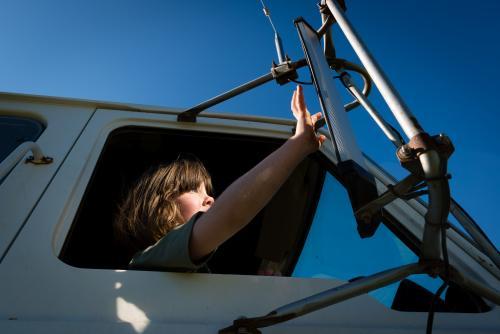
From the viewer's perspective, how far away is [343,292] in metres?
0.57

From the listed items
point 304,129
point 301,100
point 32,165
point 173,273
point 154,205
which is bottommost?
point 173,273

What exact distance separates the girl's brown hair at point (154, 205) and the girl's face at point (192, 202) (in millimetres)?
19

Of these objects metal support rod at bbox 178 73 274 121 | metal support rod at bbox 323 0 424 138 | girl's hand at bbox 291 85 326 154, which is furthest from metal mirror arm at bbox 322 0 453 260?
metal support rod at bbox 178 73 274 121

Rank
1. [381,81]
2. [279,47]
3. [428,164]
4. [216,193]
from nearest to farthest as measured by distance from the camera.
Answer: [428,164]
[381,81]
[279,47]
[216,193]

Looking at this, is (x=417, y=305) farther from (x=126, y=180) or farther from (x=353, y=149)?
(x=126, y=180)

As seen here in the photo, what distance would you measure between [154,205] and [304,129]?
2.36 feet

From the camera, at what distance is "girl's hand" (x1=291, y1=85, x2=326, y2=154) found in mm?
865

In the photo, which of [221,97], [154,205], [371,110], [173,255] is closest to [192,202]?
[154,205]

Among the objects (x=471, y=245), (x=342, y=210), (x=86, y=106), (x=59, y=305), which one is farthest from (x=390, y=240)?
(x=86, y=106)

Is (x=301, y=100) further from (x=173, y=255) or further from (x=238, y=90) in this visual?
(x=173, y=255)

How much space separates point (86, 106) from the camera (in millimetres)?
1345

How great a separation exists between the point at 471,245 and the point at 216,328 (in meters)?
0.77

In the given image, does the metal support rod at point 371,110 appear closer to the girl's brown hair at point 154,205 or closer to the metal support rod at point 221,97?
the metal support rod at point 221,97

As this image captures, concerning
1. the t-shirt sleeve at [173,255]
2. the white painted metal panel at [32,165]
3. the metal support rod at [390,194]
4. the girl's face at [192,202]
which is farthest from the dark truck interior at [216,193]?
the metal support rod at [390,194]
